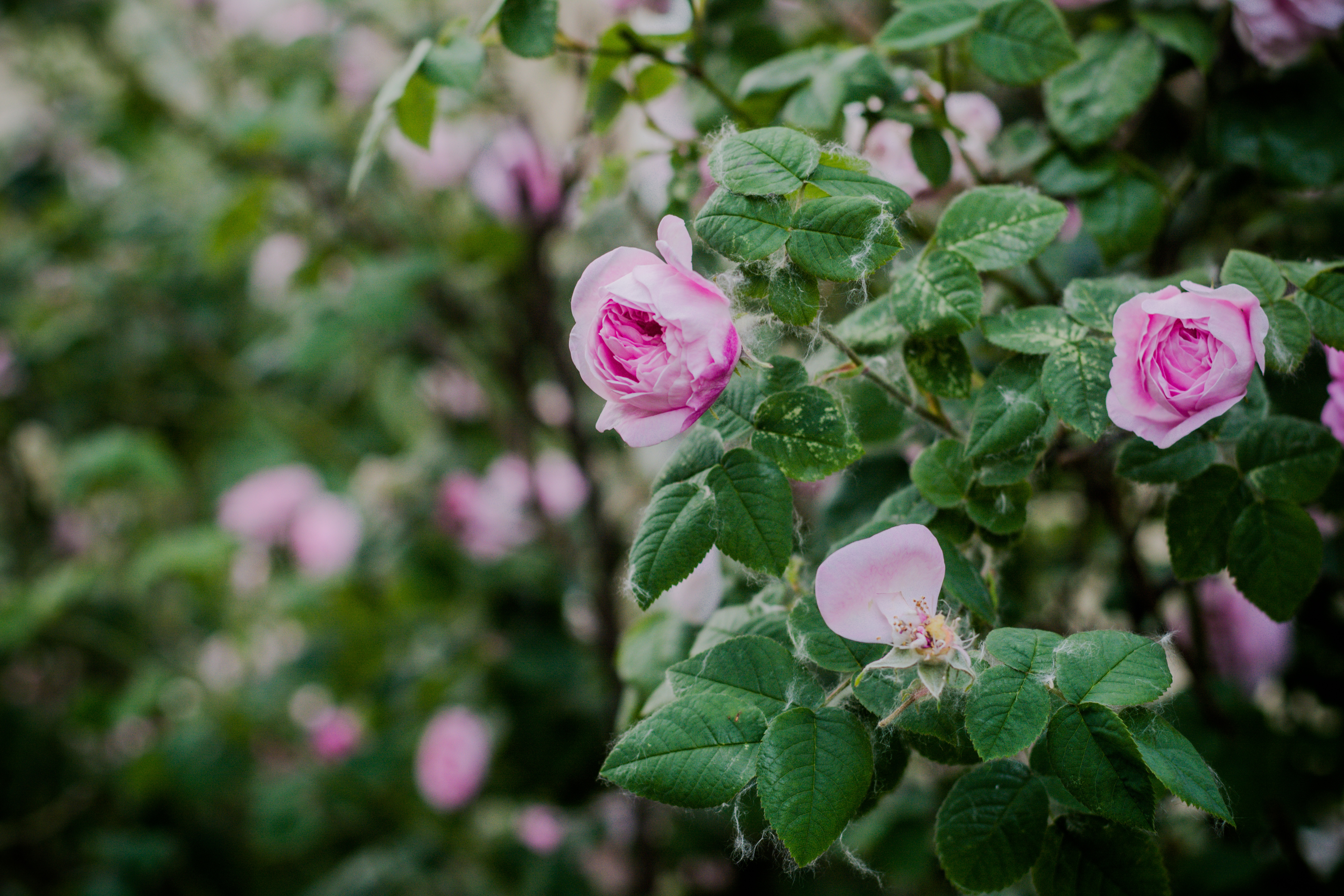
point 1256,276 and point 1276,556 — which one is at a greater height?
point 1256,276

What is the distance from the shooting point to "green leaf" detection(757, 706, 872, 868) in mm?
360

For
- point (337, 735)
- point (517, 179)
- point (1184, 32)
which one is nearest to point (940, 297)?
point (1184, 32)

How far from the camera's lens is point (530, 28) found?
1.75 feet

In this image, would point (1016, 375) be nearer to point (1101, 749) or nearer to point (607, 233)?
point (1101, 749)

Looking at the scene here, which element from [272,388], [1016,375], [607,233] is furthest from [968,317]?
[272,388]

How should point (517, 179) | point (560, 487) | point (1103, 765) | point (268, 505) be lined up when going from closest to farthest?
point (1103, 765), point (517, 179), point (560, 487), point (268, 505)

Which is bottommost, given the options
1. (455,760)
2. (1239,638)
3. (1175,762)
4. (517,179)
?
(455,760)

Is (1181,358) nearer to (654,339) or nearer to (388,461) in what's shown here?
A: (654,339)

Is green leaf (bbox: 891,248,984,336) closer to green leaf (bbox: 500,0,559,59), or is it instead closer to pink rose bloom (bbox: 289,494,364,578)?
green leaf (bbox: 500,0,559,59)

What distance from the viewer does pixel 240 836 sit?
1761 mm

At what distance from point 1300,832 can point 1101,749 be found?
75 centimetres

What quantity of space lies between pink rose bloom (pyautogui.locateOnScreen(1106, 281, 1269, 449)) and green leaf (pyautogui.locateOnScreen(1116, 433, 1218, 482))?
A: 67mm

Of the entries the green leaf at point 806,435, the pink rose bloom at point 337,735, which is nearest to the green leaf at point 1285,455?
the green leaf at point 806,435

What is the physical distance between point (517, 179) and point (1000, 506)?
0.88 metres
